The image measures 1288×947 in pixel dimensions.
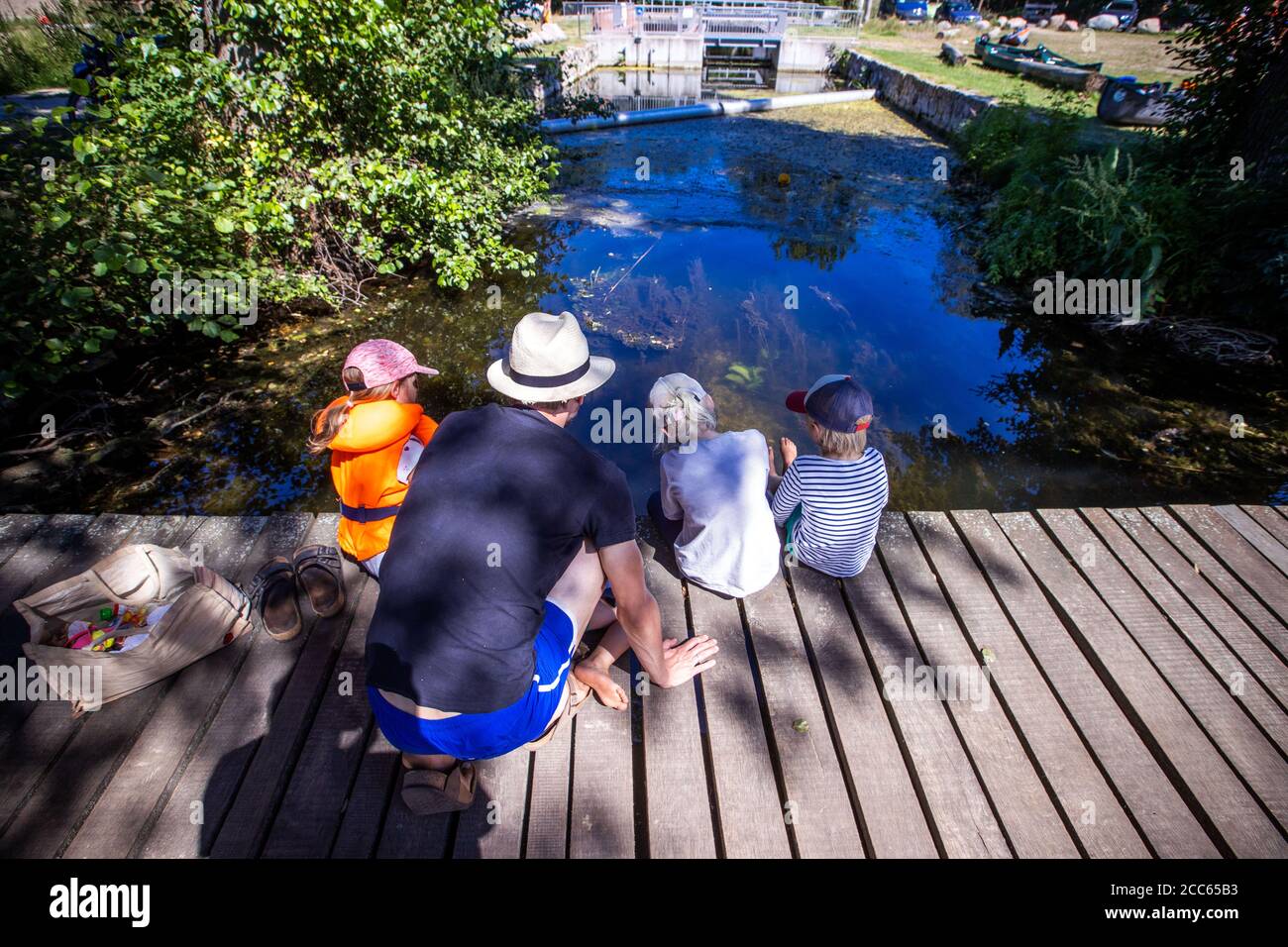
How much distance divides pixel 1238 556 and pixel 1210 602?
52 cm

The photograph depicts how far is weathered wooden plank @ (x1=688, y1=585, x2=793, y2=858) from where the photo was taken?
203 centimetres

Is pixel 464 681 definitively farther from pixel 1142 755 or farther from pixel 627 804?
pixel 1142 755

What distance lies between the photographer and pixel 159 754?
2.20m

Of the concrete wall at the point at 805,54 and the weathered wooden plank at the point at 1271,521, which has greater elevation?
Answer: the concrete wall at the point at 805,54

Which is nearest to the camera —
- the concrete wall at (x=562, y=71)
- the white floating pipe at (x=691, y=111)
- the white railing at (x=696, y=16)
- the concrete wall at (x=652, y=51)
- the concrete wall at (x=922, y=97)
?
the concrete wall at (x=562, y=71)

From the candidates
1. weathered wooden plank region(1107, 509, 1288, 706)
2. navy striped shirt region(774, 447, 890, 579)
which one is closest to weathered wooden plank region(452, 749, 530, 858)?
navy striped shirt region(774, 447, 890, 579)

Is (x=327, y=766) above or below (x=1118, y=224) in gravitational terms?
below

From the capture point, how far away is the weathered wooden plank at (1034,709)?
2.05m

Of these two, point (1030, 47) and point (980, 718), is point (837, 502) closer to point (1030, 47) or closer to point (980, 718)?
point (980, 718)

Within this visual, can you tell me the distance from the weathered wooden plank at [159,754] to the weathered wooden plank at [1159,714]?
3582 mm

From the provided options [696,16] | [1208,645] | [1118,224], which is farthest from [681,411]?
[696,16]

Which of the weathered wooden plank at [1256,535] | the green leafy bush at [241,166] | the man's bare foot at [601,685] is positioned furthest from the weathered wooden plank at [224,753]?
the weathered wooden plank at [1256,535]

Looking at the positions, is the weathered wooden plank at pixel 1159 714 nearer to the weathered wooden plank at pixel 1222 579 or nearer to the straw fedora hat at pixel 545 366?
the weathered wooden plank at pixel 1222 579
